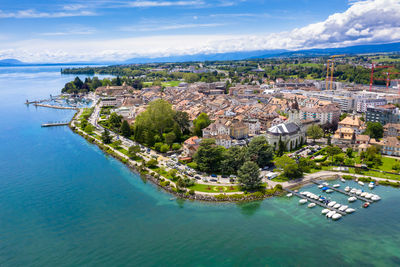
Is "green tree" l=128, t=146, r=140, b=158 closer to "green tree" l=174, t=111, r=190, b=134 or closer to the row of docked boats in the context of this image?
"green tree" l=174, t=111, r=190, b=134

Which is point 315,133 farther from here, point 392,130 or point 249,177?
point 249,177

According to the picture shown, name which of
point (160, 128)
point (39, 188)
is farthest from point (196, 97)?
point (39, 188)

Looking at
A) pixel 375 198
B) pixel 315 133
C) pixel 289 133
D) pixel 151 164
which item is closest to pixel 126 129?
pixel 151 164

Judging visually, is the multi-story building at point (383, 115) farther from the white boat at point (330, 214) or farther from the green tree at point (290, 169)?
the white boat at point (330, 214)

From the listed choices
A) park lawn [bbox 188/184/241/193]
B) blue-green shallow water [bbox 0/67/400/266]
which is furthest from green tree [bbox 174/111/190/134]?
A: park lawn [bbox 188/184/241/193]

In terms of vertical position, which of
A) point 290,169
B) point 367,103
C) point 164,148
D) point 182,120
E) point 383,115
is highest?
point 367,103

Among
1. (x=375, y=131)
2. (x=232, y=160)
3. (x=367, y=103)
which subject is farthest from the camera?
(x=367, y=103)

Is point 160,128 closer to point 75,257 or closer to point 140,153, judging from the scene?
point 140,153
